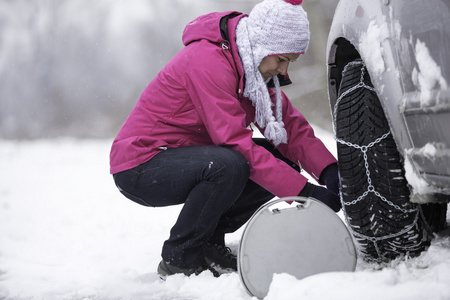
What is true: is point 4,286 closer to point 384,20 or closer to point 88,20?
point 384,20

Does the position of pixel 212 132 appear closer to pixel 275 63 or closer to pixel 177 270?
pixel 275 63

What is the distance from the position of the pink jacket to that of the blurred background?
273 inches

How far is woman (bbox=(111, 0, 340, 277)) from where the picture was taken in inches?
79.2

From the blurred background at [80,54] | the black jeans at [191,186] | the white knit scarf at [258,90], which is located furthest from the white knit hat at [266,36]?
the blurred background at [80,54]

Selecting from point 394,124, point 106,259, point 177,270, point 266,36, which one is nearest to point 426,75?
point 394,124

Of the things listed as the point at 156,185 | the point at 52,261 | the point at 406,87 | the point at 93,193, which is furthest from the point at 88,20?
the point at 406,87

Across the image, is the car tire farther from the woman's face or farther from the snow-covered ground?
the woman's face

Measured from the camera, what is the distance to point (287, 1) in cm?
206

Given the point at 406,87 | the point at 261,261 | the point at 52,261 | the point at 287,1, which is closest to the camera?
the point at 406,87

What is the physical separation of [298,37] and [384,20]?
1.61ft

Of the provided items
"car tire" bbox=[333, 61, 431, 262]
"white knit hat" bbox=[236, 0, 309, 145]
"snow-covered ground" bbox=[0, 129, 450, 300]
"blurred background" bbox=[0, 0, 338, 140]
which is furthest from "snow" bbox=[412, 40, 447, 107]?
"blurred background" bbox=[0, 0, 338, 140]

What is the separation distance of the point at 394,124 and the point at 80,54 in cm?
886

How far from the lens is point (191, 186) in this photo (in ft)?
6.94

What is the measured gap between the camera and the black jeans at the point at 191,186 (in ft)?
6.70
